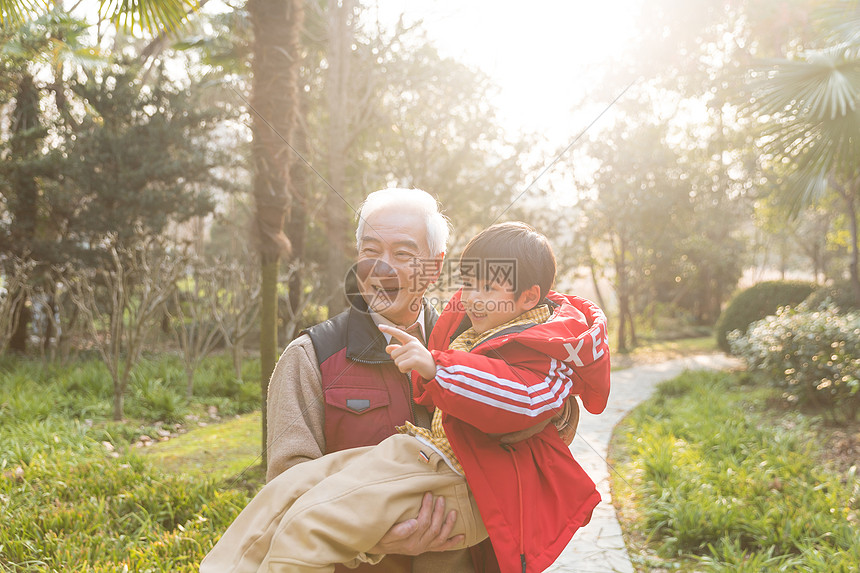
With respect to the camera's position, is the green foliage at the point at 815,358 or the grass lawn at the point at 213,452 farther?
the green foliage at the point at 815,358

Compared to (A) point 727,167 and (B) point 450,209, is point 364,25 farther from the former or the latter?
(A) point 727,167

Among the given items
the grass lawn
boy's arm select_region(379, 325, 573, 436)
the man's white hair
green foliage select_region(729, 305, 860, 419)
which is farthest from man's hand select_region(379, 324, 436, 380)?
green foliage select_region(729, 305, 860, 419)

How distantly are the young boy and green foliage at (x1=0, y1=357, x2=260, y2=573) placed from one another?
1927mm

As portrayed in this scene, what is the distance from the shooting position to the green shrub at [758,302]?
1170cm

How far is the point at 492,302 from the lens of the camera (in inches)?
66.9

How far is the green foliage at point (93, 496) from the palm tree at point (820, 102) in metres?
6.70

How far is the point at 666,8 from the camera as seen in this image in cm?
1097

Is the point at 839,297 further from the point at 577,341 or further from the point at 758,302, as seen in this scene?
the point at 577,341

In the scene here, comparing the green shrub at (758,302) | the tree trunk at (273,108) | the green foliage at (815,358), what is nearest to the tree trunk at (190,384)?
the tree trunk at (273,108)

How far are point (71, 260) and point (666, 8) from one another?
38.3 feet

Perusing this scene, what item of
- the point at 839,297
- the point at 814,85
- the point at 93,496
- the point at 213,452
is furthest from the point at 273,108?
the point at 839,297

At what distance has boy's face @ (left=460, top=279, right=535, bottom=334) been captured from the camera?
1682mm

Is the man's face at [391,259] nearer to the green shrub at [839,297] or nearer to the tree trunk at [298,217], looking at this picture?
the tree trunk at [298,217]

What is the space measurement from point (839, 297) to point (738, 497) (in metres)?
6.43
